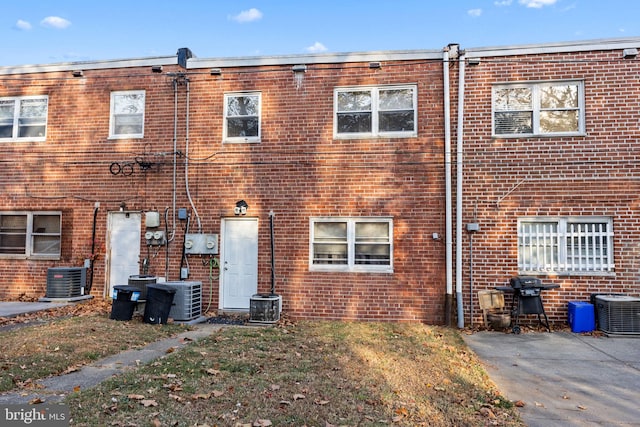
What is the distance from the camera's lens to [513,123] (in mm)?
9633

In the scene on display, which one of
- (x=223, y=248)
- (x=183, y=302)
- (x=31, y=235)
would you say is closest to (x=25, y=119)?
(x=31, y=235)

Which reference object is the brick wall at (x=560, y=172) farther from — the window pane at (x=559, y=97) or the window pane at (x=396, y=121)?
the window pane at (x=396, y=121)

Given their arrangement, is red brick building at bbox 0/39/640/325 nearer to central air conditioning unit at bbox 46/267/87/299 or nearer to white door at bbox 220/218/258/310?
white door at bbox 220/218/258/310

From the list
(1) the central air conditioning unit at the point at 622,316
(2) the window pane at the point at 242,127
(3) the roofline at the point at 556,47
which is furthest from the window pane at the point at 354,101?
(1) the central air conditioning unit at the point at 622,316

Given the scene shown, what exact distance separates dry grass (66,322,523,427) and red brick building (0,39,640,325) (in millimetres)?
2799

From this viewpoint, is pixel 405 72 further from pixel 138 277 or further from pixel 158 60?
pixel 138 277

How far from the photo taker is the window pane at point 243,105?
10.5 metres

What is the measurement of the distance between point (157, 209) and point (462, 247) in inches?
279

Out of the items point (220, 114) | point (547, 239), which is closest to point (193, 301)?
point (220, 114)

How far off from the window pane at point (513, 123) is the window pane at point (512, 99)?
135mm

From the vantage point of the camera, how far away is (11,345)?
6.45 meters

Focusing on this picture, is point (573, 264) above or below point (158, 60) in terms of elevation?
below

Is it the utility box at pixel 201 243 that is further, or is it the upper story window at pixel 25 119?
the upper story window at pixel 25 119

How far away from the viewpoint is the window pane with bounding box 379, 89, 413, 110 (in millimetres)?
10000
